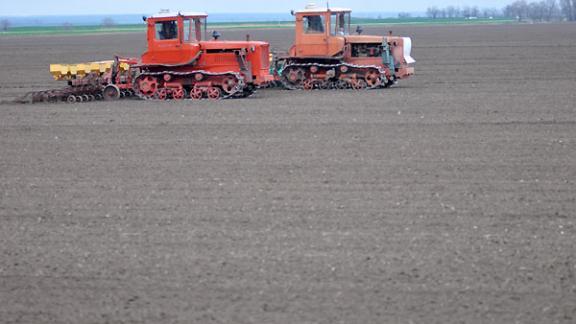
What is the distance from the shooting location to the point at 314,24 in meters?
29.0

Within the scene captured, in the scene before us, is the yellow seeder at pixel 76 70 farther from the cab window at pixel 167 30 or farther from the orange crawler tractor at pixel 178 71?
the cab window at pixel 167 30

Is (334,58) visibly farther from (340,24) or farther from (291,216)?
(291,216)

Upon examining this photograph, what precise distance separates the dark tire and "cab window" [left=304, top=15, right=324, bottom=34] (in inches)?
228

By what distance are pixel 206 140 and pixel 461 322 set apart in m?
10.2

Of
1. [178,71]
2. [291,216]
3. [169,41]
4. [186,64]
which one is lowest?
[291,216]

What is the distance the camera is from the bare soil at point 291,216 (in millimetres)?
9367

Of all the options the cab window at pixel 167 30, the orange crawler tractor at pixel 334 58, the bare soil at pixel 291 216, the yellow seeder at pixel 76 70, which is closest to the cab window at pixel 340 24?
the orange crawler tractor at pixel 334 58

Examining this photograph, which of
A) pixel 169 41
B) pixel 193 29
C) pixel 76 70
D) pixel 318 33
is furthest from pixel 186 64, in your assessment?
pixel 318 33

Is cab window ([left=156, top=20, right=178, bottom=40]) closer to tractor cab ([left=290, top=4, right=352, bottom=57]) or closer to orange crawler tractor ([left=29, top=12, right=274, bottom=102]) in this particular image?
orange crawler tractor ([left=29, top=12, right=274, bottom=102])

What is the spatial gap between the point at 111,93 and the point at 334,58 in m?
6.16

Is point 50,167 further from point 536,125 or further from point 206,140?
point 536,125

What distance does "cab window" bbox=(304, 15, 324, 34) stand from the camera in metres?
29.0

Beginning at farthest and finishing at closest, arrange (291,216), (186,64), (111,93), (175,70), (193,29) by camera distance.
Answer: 1. (193,29)
2. (111,93)
3. (175,70)
4. (186,64)
5. (291,216)

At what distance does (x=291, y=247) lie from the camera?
11.0 meters
